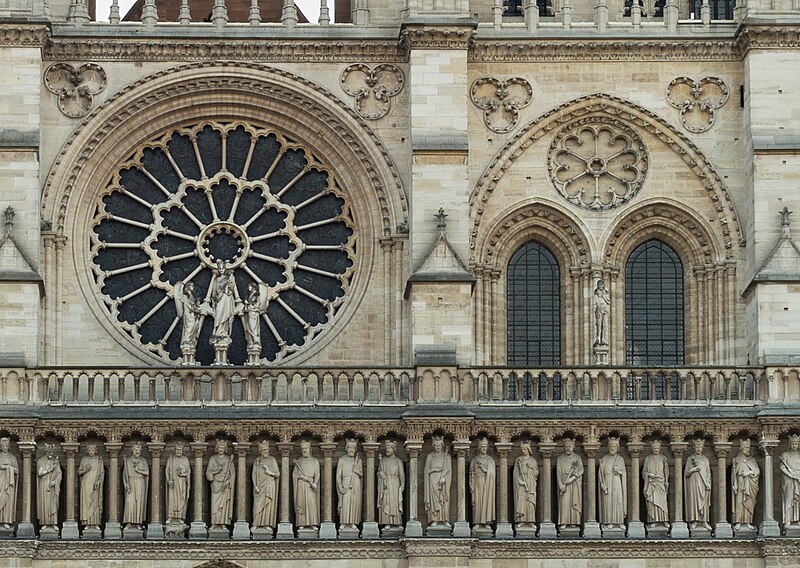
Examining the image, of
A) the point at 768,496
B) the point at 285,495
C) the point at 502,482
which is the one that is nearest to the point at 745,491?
the point at 768,496

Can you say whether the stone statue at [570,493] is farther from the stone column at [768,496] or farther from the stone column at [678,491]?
the stone column at [768,496]

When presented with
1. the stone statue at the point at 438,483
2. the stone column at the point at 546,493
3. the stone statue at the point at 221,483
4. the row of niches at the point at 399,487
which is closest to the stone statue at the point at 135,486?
the row of niches at the point at 399,487

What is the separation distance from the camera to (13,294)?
3925 cm

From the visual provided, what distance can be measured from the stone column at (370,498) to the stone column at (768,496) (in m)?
5.52

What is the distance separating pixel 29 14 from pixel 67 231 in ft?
10.7

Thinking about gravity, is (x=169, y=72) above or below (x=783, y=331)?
above

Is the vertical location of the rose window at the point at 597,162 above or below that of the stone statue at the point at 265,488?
above

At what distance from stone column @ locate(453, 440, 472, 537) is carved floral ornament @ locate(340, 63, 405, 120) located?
5427 millimetres

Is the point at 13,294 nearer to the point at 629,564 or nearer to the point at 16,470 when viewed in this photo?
the point at 16,470

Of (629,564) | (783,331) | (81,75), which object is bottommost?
(629,564)

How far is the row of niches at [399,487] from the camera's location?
38625 millimetres

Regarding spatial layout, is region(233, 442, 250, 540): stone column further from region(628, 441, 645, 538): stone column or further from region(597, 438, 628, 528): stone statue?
region(628, 441, 645, 538): stone column

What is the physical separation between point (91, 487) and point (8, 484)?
3.85ft

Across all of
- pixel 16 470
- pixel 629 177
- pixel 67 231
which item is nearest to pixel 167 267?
pixel 67 231
